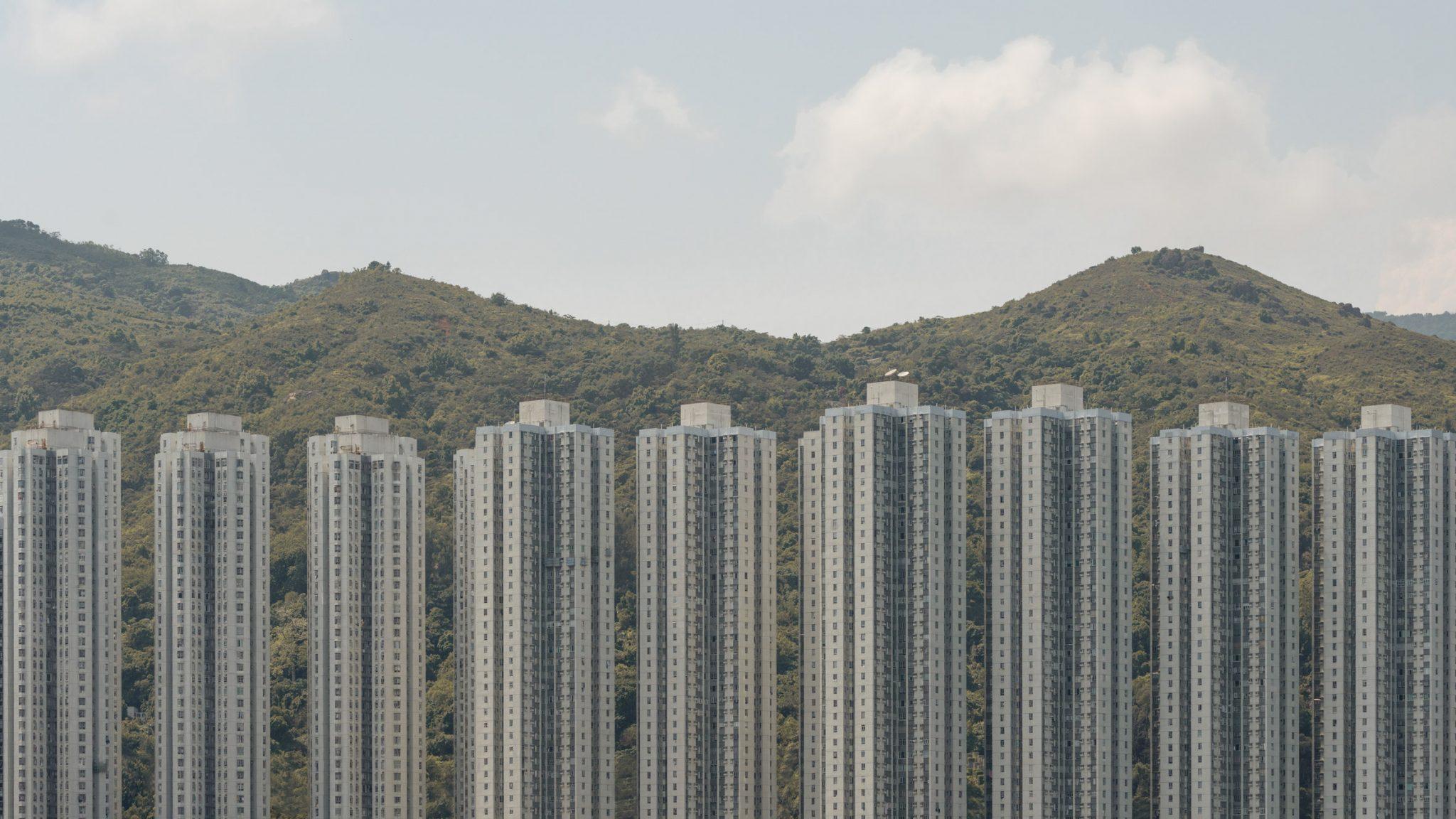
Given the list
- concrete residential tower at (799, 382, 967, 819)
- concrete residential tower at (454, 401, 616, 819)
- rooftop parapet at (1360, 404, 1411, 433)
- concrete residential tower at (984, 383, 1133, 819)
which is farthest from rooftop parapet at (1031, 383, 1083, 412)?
concrete residential tower at (454, 401, 616, 819)

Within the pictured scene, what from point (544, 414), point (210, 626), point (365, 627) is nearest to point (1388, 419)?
point (544, 414)

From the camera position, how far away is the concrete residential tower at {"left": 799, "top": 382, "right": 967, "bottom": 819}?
126m

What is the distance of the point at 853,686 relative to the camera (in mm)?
127250

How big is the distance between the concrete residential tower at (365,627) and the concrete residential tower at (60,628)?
1265 cm

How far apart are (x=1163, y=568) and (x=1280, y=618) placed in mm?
7756

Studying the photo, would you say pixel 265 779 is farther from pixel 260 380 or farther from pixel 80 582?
pixel 260 380

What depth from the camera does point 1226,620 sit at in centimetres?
12925

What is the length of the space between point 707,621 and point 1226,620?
107 feet

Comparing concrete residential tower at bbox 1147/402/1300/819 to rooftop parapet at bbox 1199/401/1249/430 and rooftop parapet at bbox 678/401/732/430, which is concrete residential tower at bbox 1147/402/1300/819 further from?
rooftop parapet at bbox 678/401/732/430

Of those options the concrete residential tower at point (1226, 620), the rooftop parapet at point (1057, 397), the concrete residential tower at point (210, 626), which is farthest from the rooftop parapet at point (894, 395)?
the concrete residential tower at point (210, 626)

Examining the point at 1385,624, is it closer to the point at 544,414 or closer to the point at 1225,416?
the point at 1225,416

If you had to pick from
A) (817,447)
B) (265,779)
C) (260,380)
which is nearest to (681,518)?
(817,447)

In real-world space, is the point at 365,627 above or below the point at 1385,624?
below

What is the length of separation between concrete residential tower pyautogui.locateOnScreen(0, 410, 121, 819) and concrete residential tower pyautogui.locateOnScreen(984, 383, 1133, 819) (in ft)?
182
